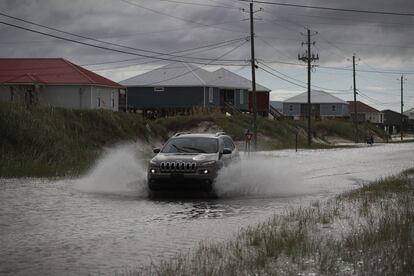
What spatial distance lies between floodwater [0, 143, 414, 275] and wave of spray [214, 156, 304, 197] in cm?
3

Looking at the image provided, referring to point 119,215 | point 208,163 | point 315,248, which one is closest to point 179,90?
point 208,163

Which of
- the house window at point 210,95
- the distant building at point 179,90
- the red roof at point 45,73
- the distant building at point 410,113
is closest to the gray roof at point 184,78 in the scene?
the distant building at point 179,90

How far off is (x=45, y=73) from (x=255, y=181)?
3601cm

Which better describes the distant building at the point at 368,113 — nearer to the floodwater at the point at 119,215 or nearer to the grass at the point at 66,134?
the grass at the point at 66,134

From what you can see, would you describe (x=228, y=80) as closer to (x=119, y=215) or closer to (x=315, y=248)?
(x=119, y=215)

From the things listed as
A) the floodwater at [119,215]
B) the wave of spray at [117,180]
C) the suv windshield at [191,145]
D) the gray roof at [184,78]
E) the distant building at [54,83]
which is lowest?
the floodwater at [119,215]

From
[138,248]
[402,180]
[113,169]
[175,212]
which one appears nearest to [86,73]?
[113,169]

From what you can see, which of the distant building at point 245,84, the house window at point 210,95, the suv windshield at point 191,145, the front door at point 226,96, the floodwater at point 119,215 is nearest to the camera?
the floodwater at point 119,215

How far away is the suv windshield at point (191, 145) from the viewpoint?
18.5 meters

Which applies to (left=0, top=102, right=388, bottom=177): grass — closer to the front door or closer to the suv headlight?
the suv headlight

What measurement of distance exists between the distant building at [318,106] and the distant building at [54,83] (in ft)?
228

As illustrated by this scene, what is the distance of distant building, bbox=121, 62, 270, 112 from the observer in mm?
70688

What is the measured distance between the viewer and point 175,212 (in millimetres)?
15078

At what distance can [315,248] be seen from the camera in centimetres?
970
